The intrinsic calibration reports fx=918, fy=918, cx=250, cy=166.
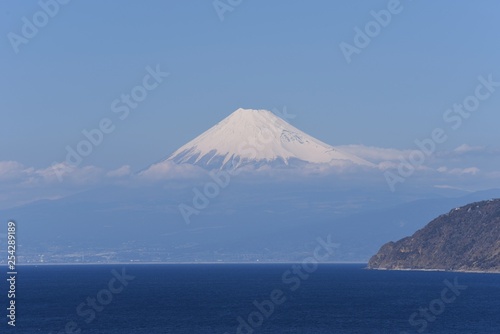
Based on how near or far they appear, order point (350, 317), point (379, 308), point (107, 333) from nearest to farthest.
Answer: point (107, 333)
point (350, 317)
point (379, 308)

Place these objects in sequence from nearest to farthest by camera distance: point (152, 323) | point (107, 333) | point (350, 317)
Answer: point (107, 333) < point (152, 323) < point (350, 317)

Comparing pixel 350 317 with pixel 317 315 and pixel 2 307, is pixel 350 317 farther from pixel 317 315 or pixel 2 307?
pixel 2 307

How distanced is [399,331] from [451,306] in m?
51.9

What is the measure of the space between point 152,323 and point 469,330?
55.3m

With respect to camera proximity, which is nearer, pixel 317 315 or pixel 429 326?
pixel 429 326

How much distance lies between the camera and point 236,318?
17200 cm

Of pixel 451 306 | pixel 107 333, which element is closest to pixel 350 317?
pixel 451 306

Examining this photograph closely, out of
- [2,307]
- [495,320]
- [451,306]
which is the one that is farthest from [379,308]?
[2,307]

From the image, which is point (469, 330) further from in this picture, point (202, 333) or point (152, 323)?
point (152, 323)

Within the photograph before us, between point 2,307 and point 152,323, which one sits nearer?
point 152,323

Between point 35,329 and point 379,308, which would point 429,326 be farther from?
point 35,329

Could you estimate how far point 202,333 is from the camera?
149625 mm

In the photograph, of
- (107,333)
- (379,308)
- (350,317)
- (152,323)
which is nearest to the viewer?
(107,333)

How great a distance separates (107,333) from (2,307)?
188ft
